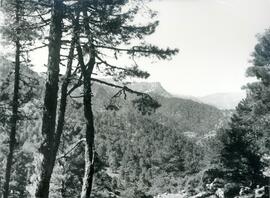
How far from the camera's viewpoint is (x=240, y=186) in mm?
33031

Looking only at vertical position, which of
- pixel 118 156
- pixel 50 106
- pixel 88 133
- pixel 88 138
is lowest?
pixel 118 156

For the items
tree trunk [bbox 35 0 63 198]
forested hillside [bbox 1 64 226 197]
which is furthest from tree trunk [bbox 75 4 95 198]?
tree trunk [bbox 35 0 63 198]

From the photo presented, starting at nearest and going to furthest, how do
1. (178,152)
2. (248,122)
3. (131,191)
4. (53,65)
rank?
1. (53,65)
2. (248,122)
3. (131,191)
4. (178,152)

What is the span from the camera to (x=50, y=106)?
32.7 feet

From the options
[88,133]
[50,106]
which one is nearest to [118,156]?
[88,133]

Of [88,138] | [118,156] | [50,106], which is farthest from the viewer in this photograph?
[118,156]

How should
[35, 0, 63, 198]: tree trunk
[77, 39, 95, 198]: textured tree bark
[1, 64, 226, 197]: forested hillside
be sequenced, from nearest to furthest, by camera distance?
1. [35, 0, 63, 198]: tree trunk
2. [77, 39, 95, 198]: textured tree bark
3. [1, 64, 226, 197]: forested hillside

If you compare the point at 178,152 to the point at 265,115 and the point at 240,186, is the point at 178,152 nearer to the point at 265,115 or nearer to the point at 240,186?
the point at 240,186

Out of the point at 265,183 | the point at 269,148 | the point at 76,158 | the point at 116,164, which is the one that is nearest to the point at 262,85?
the point at 269,148

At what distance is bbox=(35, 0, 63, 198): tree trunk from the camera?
9.88 m

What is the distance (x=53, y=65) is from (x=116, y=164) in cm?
12068

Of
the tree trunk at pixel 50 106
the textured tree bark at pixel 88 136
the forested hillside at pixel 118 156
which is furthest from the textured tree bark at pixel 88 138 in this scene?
the tree trunk at pixel 50 106

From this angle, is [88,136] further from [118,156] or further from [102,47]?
[118,156]

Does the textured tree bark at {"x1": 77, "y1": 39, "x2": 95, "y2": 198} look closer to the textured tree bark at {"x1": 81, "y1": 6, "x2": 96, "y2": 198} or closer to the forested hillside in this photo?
the textured tree bark at {"x1": 81, "y1": 6, "x2": 96, "y2": 198}
